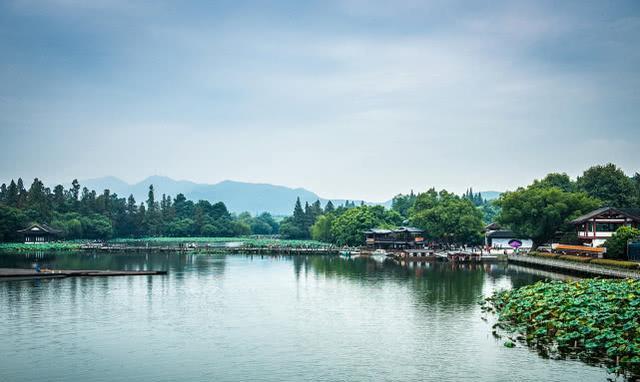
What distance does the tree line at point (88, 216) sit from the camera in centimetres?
14225

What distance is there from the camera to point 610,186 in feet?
357

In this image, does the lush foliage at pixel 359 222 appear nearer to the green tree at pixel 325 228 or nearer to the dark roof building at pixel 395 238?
the dark roof building at pixel 395 238

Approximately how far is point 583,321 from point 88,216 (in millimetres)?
152359

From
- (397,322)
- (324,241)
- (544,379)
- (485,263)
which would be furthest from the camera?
(324,241)

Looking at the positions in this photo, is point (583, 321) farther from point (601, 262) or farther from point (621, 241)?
point (621, 241)

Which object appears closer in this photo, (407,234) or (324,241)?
(407,234)

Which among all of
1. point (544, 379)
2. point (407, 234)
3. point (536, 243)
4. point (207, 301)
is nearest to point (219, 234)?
point (407, 234)

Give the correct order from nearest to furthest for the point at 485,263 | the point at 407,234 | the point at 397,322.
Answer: the point at 397,322, the point at 485,263, the point at 407,234

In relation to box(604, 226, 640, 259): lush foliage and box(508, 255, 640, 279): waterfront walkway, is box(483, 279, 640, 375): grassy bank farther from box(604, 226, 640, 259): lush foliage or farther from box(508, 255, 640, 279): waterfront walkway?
box(604, 226, 640, 259): lush foliage

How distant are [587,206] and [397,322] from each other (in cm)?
5963

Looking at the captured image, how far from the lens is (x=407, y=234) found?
4690 inches

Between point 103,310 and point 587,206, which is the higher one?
point 587,206

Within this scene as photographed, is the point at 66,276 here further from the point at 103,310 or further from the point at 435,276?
the point at 435,276

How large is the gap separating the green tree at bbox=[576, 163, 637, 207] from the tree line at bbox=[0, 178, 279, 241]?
11149cm
